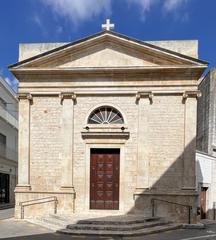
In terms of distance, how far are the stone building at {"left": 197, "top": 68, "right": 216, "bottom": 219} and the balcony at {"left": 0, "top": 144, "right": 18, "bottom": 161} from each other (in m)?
14.4

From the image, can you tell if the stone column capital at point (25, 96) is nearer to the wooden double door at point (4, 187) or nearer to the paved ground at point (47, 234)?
the paved ground at point (47, 234)

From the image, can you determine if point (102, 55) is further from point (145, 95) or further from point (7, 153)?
point (7, 153)

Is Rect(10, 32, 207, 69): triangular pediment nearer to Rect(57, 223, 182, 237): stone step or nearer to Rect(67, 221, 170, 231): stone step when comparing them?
Rect(67, 221, 170, 231): stone step

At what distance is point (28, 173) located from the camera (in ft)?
51.9

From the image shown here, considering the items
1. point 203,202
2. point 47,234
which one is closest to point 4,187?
point 203,202

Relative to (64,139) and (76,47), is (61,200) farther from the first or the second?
(76,47)

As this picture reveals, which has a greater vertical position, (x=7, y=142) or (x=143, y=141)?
(x=143, y=141)

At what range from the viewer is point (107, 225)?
490 inches

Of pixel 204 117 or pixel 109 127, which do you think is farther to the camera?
pixel 204 117

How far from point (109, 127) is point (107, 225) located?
4509mm

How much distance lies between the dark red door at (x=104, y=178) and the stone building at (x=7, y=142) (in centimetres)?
1388

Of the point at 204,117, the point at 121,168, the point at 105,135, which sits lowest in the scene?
the point at 121,168

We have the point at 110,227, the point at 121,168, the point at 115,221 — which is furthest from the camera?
the point at 121,168

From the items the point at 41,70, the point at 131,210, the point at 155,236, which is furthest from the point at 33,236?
the point at 41,70
